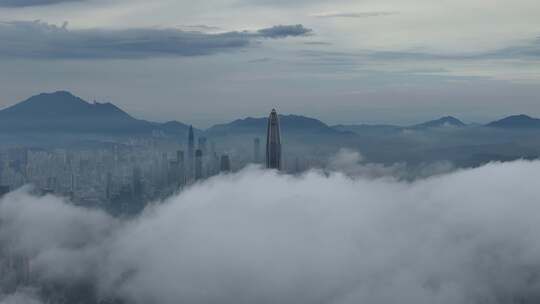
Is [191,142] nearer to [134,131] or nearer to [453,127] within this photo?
[134,131]

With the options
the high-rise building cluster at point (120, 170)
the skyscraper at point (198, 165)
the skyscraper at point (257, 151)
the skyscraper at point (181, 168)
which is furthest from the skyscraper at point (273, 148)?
the skyscraper at point (181, 168)

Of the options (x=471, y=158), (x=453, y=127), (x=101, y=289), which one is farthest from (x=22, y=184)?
(x=453, y=127)

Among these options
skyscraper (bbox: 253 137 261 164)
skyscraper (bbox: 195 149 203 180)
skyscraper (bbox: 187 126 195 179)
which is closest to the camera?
skyscraper (bbox: 195 149 203 180)

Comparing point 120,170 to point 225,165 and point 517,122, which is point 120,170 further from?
point 517,122

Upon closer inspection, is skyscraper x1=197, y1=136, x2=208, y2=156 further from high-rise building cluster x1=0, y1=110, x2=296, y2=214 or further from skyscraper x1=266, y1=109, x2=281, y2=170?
skyscraper x1=266, y1=109, x2=281, y2=170

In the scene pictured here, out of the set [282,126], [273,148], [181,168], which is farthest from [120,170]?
[282,126]

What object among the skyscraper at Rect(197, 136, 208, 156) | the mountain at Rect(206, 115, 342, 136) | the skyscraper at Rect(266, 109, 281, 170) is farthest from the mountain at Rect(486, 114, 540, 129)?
the skyscraper at Rect(266, 109, 281, 170)
